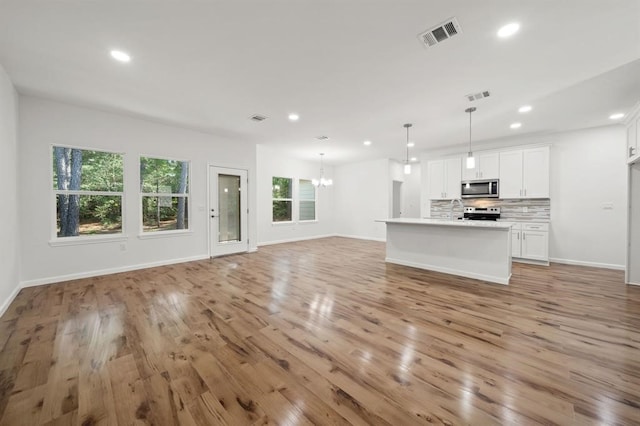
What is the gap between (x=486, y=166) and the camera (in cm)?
607

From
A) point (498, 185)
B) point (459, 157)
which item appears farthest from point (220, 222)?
point (498, 185)

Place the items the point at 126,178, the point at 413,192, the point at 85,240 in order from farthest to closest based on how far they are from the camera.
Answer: the point at 413,192
the point at 126,178
the point at 85,240

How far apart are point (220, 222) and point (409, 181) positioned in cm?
765

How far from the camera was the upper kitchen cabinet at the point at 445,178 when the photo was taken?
6.57 m

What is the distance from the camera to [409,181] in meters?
10.3

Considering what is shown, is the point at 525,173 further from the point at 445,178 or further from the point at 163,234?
the point at 163,234

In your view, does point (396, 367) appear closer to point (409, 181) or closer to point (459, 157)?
point (459, 157)

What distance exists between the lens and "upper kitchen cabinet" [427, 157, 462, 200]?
6570mm

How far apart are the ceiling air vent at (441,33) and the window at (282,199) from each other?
21.1ft

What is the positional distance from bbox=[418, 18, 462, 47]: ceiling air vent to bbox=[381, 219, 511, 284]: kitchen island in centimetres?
286

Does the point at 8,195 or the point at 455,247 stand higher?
the point at 8,195

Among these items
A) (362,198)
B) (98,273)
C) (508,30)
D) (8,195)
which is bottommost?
(98,273)

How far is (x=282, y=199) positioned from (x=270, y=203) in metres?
0.54

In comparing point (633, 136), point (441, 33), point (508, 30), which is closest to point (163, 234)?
point (441, 33)
